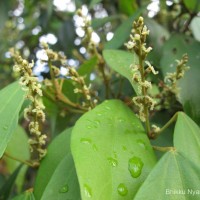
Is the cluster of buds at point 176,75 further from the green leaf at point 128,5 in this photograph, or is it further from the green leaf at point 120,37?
the green leaf at point 128,5

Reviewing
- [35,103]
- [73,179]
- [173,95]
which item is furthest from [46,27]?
[73,179]

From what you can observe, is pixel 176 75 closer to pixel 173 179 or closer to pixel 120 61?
pixel 120 61

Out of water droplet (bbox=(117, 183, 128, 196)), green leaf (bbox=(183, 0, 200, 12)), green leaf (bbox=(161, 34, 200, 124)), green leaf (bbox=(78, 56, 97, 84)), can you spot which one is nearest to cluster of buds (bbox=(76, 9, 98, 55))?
green leaf (bbox=(78, 56, 97, 84))

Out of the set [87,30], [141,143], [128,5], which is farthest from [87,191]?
[128,5]

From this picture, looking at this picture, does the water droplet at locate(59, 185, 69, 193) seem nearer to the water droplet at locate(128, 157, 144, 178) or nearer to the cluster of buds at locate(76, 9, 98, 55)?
the water droplet at locate(128, 157, 144, 178)

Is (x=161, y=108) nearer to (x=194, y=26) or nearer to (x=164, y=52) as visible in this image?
(x=164, y=52)
